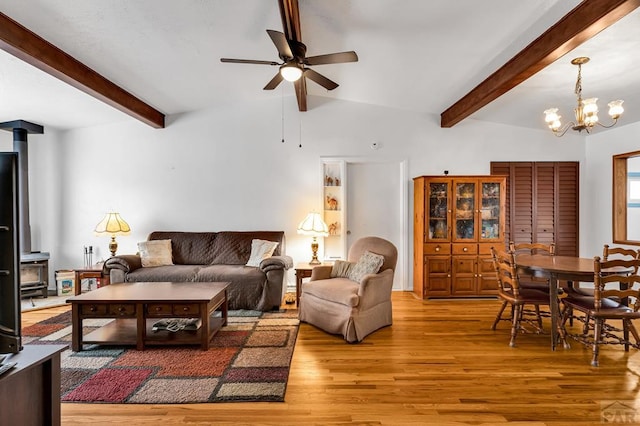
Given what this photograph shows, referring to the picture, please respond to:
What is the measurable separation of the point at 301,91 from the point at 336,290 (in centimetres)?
248

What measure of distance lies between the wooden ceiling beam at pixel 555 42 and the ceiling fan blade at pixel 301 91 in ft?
6.70

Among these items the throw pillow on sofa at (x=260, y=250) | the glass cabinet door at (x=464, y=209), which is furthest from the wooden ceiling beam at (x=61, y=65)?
the glass cabinet door at (x=464, y=209)

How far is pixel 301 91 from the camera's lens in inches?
179

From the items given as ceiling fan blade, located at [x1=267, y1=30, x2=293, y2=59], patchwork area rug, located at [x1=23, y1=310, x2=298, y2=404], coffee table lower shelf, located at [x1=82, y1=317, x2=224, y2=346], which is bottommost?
patchwork area rug, located at [x1=23, y1=310, x2=298, y2=404]

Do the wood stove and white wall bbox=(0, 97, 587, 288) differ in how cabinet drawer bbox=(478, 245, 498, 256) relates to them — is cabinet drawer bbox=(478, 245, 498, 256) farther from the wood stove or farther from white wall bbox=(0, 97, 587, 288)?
the wood stove

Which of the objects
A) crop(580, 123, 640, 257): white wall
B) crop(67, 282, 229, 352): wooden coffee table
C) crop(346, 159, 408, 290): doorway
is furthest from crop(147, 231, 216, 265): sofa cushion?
crop(580, 123, 640, 257): white wall

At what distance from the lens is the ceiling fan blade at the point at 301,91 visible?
166 inches

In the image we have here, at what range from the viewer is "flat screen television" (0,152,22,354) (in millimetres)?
1343

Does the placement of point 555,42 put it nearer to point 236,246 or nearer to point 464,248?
point 464,248

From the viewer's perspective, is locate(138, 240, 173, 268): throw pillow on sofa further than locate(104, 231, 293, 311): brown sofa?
Yes

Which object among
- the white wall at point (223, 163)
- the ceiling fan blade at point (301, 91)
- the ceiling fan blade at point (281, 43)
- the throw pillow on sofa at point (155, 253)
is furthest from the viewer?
the white wall at point (223, 163)

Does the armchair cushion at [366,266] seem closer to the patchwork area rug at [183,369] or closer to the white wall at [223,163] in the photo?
the patchwork area rug at [183,369]

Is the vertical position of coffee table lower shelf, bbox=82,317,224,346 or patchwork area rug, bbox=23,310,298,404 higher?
coffee table lower shelf, bbox=82,317,224,346

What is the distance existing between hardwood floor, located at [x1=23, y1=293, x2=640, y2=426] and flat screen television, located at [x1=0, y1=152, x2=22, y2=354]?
1.11 m
